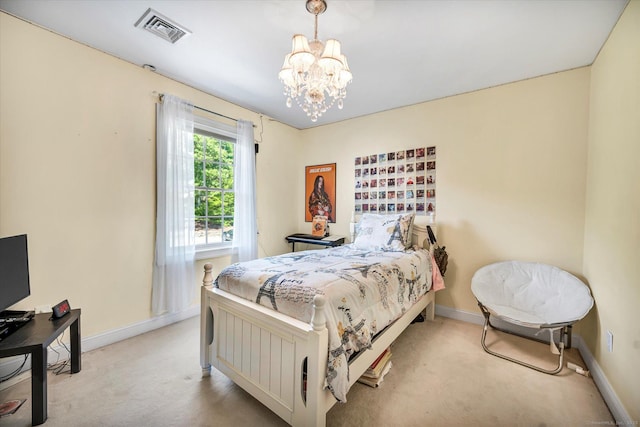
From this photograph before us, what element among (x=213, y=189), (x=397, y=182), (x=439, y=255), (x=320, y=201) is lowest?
(x=439, y=255)

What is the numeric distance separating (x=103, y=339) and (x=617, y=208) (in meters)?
3.98

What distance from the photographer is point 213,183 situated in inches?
123

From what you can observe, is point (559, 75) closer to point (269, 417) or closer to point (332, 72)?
point (332, 72)

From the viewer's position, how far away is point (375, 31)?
1.80 metres

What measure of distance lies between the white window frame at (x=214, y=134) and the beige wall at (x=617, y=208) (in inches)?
133

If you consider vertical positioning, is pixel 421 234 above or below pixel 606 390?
above

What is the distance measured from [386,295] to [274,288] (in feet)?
2.68

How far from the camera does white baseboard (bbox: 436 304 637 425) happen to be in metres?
1.42

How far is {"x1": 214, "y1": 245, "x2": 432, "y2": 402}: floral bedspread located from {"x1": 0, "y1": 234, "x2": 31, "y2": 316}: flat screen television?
1.16 meters

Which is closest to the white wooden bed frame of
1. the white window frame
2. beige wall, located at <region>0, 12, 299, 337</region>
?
beige wall, located at <region>0, 12, 299, 337</region>

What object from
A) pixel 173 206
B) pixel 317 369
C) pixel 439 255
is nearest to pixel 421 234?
pixel 439 255

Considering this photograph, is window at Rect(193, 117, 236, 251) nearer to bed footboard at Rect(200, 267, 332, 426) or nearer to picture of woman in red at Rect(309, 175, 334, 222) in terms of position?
picture of woman in red at Rect(309, 175, 334, 222)

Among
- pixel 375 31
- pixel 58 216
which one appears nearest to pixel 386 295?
pixel 375 31

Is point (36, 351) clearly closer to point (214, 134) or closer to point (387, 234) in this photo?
point (214, 134)
